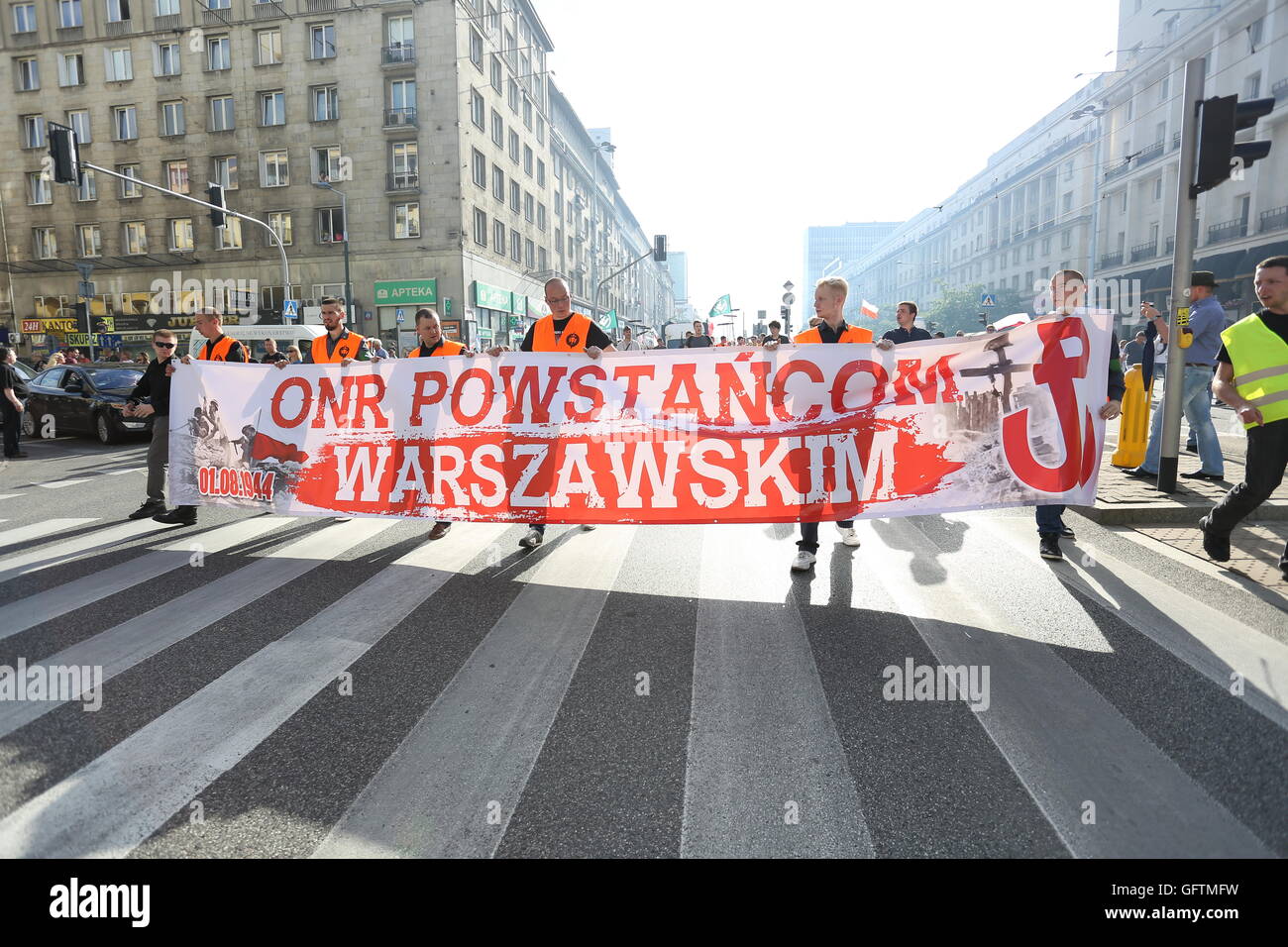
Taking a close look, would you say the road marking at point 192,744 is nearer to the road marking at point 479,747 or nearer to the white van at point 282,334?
the road marking at point 479,747

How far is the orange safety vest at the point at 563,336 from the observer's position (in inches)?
251

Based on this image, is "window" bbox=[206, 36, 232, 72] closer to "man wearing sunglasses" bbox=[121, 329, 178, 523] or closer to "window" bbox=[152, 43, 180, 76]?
"window" bbox=[152, 43, 180, 76]

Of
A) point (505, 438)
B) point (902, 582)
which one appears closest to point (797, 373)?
point (902, 582)

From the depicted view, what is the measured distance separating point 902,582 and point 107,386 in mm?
15416

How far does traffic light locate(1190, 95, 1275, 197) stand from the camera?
6.67 meters

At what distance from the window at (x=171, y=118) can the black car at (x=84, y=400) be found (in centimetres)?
2799

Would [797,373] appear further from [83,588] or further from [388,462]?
[83,588]

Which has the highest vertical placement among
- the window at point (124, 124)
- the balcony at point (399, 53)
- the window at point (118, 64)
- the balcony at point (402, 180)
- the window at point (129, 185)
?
the window at point (118, 64)

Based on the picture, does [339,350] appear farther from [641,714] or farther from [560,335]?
[641,714]

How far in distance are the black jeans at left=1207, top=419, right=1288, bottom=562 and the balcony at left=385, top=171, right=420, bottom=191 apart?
35399 millimetres

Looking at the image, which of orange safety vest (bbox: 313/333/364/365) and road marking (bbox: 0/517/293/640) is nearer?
road marking (bbox: 0/517/293/640)

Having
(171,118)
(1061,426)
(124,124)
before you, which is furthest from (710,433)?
(124,124)

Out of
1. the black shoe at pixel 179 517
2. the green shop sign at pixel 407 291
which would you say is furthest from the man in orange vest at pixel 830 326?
the green shop sign at pixel 407 291

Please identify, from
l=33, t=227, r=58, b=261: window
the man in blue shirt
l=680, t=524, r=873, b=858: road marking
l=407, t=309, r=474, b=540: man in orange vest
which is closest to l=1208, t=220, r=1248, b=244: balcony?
the man in blue shirt
